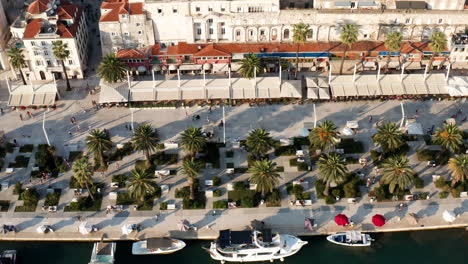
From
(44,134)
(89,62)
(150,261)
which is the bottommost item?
(150,261)

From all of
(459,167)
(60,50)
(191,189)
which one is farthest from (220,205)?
(60,50)

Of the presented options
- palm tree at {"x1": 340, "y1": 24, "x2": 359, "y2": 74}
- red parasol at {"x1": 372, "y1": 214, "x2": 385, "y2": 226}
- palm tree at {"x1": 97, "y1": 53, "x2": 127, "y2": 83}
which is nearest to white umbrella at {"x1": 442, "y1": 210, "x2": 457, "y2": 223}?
red parasol at {"x1": 372, "y1": 214, "x2": 385, "y2": 226}

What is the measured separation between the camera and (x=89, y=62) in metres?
132

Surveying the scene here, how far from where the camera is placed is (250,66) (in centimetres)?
11606

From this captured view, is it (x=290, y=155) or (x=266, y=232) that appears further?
(x=290, y=155)

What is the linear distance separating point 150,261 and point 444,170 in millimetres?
62050

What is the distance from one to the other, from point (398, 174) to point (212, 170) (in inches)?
1449

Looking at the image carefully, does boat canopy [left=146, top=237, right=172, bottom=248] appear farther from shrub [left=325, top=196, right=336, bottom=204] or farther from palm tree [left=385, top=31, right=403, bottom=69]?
palm tree [left=385, top=31, right=403, bottom=69]

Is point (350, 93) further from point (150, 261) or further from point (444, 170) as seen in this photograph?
point (150, 261)

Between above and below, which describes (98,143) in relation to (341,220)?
above

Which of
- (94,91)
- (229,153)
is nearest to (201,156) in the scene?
(229,153)

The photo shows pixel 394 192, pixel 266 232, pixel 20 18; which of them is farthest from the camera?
pixel 20 18

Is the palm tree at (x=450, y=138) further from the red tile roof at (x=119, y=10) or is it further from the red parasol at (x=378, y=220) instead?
the red tile roof at (x=119, y=10)

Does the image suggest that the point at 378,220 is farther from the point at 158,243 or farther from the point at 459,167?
the point at 158,243
